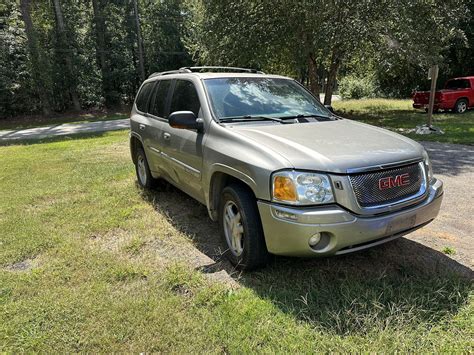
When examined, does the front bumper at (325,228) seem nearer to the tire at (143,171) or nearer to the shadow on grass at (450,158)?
the tire at (143,171)

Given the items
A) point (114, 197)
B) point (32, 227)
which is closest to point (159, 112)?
point (114, 197)

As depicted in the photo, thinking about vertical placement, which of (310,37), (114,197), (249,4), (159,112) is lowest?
(114,197)

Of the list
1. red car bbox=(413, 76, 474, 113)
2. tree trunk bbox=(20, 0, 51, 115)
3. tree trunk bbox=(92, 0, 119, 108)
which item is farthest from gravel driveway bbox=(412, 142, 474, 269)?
tree trunk bbox=(92, 0, 119, 108)

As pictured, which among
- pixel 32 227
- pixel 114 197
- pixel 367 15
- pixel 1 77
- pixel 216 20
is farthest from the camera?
pixel 1 77

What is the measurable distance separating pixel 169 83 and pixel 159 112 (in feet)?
1.36

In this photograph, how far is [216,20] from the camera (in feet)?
51.5

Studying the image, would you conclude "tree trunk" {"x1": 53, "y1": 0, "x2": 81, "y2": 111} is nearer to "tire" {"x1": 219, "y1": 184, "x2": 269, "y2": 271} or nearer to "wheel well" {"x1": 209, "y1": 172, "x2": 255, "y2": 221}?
"wheel well" {"x1": 209, "y1": 172, "x2": 255, "y2": 221}

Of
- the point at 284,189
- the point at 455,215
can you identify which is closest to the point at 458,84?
the point at 455,215

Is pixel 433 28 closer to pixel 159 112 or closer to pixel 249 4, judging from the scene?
pixel 249 4

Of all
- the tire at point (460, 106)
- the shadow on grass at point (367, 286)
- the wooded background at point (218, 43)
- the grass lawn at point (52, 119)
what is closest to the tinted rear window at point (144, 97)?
the shadow on grass at point (367, 286)

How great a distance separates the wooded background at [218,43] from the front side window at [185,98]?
1001 centimetres

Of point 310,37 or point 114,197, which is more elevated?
point 310,37

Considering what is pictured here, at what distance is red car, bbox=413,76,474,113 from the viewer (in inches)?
695

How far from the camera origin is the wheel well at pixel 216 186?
372cm
